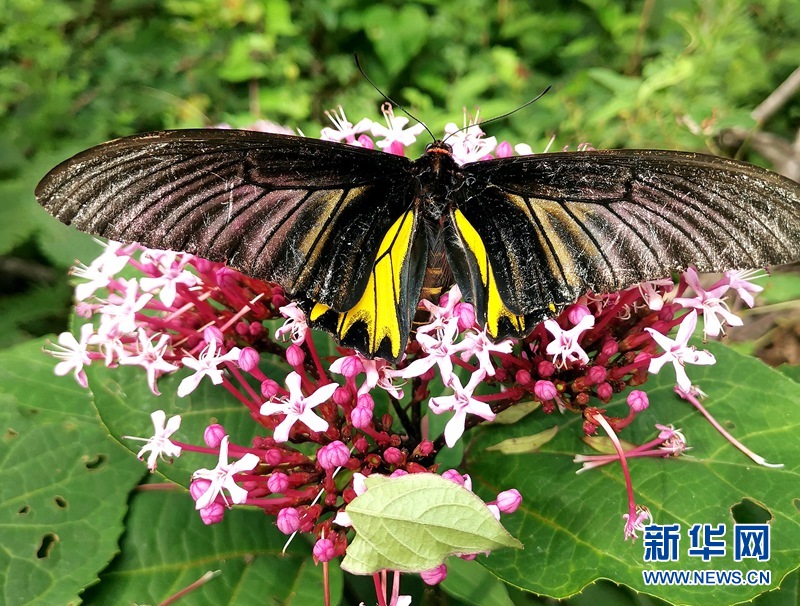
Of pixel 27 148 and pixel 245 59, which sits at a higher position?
pixel 245 59

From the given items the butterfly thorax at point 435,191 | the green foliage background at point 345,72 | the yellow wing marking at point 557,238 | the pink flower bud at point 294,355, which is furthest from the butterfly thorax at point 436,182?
the green foliage background at point 345,72

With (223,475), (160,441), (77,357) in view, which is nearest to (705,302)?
(223,475)

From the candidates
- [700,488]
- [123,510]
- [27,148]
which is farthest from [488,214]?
[27,148]

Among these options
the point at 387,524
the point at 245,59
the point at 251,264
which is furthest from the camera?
the point at 245,59

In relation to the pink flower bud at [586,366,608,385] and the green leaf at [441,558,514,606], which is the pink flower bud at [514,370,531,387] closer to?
the pink flower bud at [586,366,608,385]

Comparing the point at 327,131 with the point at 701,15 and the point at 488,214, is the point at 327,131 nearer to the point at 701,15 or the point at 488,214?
the point at 488,214

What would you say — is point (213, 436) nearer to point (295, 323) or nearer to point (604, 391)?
point (295, 323)
